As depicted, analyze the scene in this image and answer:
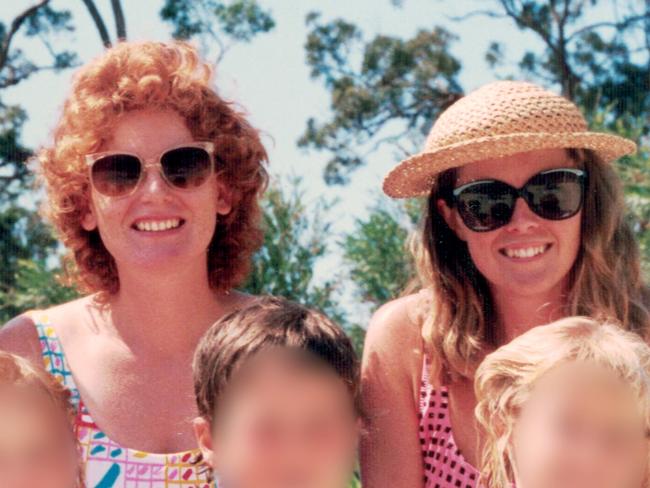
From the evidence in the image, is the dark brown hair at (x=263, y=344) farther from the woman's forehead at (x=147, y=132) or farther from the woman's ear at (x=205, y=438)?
the woman's forehead at (x=147, y=132)

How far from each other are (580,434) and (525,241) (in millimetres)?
705

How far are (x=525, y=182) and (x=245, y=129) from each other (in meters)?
0.99

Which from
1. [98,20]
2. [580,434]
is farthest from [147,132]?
[98,20]

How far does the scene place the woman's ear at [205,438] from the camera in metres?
2.79

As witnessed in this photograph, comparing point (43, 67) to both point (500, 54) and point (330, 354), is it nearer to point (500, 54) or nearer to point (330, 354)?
point (500, 54)

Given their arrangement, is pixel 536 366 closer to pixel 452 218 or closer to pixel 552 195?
pixel 552 195

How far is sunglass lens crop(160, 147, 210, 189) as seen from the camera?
3217mm

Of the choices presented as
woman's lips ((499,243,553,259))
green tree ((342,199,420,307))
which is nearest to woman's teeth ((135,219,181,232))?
woman's lips ((499,243,553,259))

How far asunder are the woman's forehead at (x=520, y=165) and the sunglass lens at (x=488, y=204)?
1.6 inches

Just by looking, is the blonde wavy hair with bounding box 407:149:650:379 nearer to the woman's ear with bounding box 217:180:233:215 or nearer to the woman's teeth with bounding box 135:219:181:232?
the woman's ear with bounding box 217:180:233:215

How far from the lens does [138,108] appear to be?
331 cm

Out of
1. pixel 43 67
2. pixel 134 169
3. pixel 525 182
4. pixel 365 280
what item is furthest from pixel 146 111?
pixel 43 67

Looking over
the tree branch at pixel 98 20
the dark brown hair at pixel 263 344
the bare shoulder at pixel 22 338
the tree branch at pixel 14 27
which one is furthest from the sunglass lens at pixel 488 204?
the tree branch at pixel 14 27

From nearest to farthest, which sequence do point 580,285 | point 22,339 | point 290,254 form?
point 580,285 < point 22,339 < point 290,254
